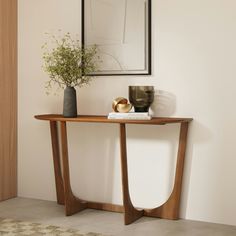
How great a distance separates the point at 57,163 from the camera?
3328mm

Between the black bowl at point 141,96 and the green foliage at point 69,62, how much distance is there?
0.42 metres

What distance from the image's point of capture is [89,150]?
132 inches

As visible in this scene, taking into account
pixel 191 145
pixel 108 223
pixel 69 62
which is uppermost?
pixel 69 62

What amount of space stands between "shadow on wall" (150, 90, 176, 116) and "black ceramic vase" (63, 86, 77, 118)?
0.56 metres

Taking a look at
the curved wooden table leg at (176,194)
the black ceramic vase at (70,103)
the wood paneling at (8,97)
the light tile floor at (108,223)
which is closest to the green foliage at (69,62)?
Result: the black ceramic vase at (70,103)

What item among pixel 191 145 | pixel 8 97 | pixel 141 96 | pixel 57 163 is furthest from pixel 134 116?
pixel 8 97

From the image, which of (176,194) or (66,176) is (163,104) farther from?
(66,176)

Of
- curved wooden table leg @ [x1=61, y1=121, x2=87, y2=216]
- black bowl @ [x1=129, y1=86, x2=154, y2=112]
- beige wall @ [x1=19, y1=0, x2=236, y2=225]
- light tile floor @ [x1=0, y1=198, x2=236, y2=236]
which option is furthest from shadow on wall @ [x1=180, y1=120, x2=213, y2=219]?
curved wooden table leg @ [x1=61, y1=121, x2=87, y2=216]

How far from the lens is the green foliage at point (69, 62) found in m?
3.06

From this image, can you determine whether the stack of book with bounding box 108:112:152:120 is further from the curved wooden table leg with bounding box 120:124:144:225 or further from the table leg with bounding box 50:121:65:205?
the table leg with bounding box 50:121:65:205

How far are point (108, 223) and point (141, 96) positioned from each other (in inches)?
35.1

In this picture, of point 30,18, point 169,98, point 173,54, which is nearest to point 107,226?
point 169,98

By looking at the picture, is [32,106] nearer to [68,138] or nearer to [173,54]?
[68,138]

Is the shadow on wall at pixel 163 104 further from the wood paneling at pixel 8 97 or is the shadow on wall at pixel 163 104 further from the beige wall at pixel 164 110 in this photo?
the wood paneling at pixel 8 97
